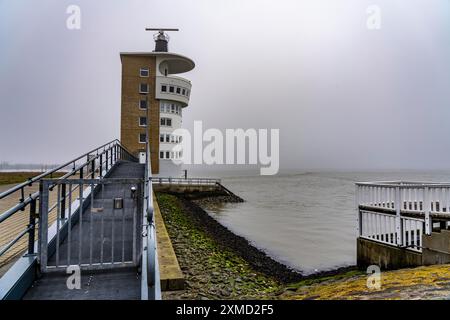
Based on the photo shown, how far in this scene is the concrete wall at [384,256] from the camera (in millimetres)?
7277

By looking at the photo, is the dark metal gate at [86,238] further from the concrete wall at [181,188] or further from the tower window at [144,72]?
the tower window at [144,72]

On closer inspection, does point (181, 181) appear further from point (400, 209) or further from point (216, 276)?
point (400, 209)

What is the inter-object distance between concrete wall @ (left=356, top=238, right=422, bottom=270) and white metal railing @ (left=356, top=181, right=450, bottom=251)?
167 millimetres

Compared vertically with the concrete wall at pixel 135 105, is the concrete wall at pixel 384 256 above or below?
below

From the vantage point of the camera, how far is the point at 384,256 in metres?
7.94

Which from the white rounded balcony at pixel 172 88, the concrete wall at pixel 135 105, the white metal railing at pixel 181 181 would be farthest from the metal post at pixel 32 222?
the white rounded balcony at pixel 172 88

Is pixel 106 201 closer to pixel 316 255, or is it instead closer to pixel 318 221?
pixel 316 255

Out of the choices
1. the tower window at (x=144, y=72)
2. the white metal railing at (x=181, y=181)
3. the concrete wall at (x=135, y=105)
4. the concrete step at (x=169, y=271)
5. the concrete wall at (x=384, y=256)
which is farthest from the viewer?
the tower window at (x=144, y=72)

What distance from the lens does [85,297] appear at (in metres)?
3.52

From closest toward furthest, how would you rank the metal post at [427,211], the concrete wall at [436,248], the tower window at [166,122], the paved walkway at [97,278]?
the paved walkway at [97,278] → the concrete wall at [436,248] → the metal post at [427,211] → the tower window at [166,122]

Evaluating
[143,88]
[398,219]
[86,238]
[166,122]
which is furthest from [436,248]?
[143,88]

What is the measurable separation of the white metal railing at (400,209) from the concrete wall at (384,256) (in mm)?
167

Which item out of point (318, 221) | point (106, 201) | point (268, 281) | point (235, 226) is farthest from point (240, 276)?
point (318, 221)
